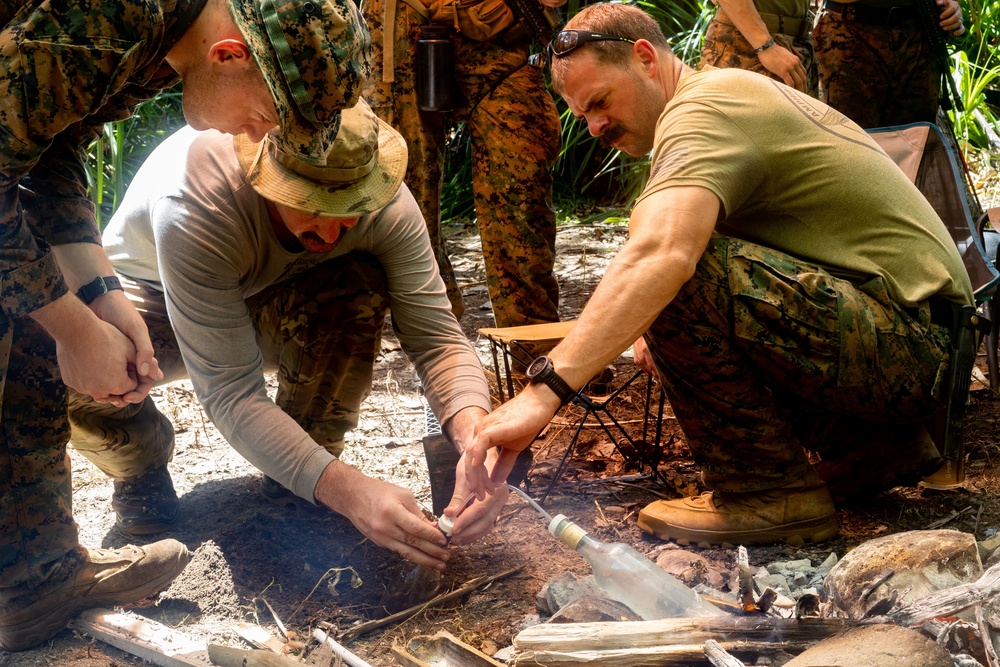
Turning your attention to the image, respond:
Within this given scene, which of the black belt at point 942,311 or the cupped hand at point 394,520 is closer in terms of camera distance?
the cupped hand at point 394,520

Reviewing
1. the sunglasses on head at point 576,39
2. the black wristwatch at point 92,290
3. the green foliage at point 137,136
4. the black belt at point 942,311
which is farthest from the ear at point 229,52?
the green foliage at point 137,136

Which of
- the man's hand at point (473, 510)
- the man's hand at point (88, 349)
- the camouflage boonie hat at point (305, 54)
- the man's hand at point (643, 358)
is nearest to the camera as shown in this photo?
the camouflage boonie hat at point (305, 54)

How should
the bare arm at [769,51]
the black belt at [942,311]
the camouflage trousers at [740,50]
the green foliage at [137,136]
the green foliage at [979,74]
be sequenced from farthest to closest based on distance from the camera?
the green foliage at [979,74] → the green foliage at [137,136] → the camouflage trousers at [740,50] → the bare arm at [769,51] → the black belt at [942,311]

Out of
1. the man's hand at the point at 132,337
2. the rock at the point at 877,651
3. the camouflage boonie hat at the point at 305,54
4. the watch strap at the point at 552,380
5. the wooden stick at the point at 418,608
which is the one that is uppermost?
the camouflage boonie hat at the point at 305,54

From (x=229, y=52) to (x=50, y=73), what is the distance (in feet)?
1.15

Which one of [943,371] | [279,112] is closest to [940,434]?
[943,371]

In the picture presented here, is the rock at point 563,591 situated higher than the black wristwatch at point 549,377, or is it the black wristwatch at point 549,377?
the black wristwatch at point 549,377

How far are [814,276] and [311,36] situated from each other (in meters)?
1.58

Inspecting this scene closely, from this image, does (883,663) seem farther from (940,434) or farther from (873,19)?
(873,19)

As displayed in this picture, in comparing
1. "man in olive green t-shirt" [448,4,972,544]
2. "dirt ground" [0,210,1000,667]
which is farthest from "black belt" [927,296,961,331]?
"dirt ground" [0,210,1000,667]

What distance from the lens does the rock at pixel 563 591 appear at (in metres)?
2.50

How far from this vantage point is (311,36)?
1.99 metres

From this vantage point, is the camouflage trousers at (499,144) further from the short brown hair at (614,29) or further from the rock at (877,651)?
the rock at (877,651)

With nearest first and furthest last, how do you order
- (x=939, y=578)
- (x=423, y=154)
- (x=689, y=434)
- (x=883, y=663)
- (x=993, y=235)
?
(x=883, y=663) < (x=939, y=578) < (x=689, y=434) < (x=993, y=235) < (x=423, y=154)
